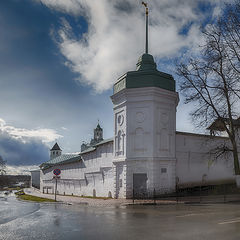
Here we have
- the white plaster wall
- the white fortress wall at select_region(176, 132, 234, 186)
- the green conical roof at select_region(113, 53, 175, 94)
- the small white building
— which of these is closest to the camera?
the small white building

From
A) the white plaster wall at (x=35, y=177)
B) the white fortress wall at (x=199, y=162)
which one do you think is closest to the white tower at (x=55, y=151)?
the white plaster wall at (x=35, y=177)

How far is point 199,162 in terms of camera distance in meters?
27.0

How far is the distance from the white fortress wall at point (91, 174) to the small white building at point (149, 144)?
191 mm

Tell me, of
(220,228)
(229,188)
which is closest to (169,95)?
(229,188)

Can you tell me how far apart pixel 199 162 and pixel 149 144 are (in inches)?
274

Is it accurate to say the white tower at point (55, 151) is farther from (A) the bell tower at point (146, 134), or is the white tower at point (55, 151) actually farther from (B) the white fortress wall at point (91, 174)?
(A) the bell tower at point (146, 134)

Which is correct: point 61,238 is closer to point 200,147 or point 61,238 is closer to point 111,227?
point 111,227

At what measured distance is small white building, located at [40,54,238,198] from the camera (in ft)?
74.8

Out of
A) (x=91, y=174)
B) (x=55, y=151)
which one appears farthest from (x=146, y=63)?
(x=55, y=151)

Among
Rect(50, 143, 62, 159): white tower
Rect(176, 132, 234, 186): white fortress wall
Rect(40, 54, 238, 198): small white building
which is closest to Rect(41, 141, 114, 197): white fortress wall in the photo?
Rect(40, 54, 238, 198): small white building

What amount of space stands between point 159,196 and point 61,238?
48.8 ft

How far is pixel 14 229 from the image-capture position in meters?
9.86

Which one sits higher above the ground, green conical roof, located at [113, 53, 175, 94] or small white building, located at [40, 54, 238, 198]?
green conical roof, located at [113, 53, 175, 94]

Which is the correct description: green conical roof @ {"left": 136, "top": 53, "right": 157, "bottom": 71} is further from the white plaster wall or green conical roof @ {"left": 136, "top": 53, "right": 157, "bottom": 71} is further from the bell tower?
the white plaster wall
